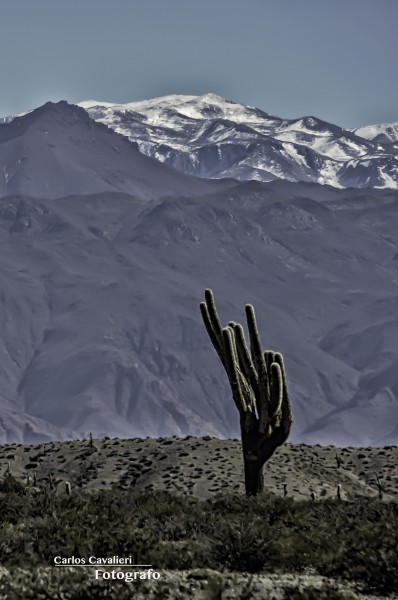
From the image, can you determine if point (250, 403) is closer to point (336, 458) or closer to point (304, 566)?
point (304, 566)

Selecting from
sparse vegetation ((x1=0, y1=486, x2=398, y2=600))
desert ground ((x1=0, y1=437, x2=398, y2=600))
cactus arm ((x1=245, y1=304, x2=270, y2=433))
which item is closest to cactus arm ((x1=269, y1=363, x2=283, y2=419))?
cactus arm ((x1=245, y1=304, x2=270, y2=433))

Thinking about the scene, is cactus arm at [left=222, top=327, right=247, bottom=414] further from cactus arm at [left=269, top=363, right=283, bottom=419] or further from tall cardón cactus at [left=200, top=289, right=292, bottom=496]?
cactus arm at [left=269, top=363, right=283, bottom=419]

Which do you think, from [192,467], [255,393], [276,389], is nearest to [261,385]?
[255,393]

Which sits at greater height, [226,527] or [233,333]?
[233,333]

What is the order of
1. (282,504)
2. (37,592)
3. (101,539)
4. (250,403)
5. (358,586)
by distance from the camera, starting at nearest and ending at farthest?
(37,592) < (358,586) < (101,539) < (282,504) < (250,403)

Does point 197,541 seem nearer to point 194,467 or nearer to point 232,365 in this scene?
point 232,365

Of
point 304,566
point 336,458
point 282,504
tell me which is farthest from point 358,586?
point 336,458

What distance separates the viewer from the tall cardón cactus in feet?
119

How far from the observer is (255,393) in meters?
37.0

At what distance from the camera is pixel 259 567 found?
21.0m

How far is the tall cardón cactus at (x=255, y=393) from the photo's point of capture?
36.2m

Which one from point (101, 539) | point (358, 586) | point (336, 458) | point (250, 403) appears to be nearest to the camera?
point (358, 586)

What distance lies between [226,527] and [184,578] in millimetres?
3138

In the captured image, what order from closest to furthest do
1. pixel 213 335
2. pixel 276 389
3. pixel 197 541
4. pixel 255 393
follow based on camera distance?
pixel 197 541
pixel 276 389
pixel 255 393
pixel 213 335
